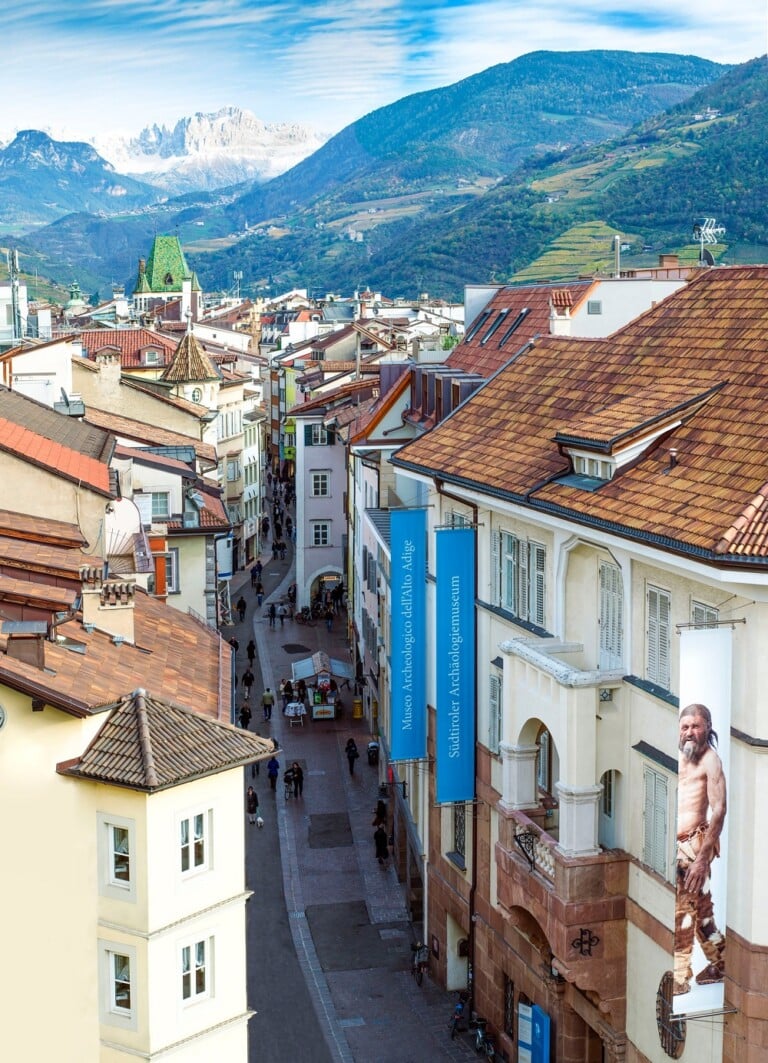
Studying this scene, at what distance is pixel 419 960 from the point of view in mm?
43875

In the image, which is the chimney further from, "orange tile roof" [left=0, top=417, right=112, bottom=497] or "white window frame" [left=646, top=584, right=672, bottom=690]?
"white window frame" [left=646, top=584, right=672, bottom=690]

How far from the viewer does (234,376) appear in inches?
4481

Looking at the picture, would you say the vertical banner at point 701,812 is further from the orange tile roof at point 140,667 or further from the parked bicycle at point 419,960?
the parked bicycle at point 419,960

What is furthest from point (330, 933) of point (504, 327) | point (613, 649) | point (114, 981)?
point (504, 327)

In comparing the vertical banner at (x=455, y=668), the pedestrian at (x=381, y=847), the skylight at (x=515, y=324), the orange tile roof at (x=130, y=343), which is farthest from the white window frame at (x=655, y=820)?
the orange tile roof at (x=130, y=343)

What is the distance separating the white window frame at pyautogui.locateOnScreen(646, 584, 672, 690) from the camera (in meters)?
28.5

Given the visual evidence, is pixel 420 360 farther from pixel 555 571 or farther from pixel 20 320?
pixel 555 571

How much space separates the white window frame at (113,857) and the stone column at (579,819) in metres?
7.97

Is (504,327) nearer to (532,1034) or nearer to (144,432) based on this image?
(144,432)

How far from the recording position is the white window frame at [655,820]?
29047 millimetres

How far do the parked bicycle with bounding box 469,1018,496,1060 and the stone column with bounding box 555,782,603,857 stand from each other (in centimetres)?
1037

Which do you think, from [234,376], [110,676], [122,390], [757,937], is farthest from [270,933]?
[234,376]

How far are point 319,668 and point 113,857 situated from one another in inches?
1768

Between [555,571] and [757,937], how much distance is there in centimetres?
981
